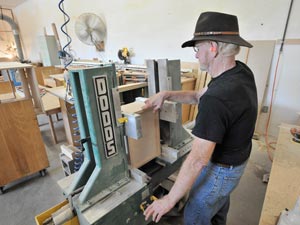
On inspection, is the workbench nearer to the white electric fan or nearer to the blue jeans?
the blue jeans

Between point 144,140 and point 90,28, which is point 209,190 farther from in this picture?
point 90,28

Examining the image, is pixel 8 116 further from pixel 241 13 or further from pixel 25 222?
pixel 241 13

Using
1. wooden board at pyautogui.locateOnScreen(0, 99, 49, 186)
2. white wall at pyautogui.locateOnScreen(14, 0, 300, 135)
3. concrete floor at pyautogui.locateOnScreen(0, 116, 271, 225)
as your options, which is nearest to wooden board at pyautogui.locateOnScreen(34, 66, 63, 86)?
white wall at pyautogui.locateOnScreen(14, 0, 300, 135)

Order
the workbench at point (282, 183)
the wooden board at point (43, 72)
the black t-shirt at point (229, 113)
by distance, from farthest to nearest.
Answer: the wooden board at point (43, 72), the workbench at point (282, 183), the black t-shirt at point (229, 113)

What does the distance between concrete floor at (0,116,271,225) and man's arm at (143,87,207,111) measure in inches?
40.4

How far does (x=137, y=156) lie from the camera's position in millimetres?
1165

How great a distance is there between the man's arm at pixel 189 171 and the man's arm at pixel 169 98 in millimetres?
412

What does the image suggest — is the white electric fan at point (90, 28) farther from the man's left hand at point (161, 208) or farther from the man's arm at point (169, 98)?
the man's left hand at point (161, 208)

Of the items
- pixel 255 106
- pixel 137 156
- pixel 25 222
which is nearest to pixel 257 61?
pixel 255 106

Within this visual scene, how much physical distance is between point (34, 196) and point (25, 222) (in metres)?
0.33

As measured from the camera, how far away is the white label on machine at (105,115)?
2.69ft

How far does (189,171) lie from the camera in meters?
0.79

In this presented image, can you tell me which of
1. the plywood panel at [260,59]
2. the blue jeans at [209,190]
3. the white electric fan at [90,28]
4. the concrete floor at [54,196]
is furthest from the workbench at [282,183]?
the white electric fan at [90,28]

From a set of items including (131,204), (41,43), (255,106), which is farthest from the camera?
(41,43)
